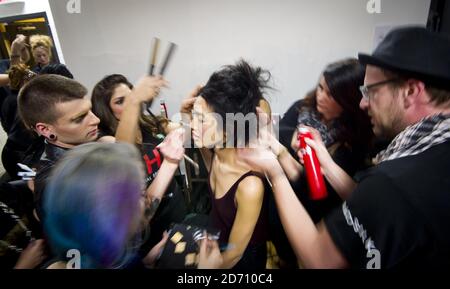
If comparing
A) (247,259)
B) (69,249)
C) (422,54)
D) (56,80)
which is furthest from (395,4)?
(69,249)

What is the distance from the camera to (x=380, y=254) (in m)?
0.69

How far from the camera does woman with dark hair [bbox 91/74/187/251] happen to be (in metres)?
0.91

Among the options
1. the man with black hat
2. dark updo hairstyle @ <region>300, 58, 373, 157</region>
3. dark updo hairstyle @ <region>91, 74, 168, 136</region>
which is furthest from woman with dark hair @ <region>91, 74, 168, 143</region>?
the man with black hat

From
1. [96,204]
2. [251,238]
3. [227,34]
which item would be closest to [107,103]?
[96,204]

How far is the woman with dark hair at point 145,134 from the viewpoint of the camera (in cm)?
91

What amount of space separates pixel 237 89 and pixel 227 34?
203 mm

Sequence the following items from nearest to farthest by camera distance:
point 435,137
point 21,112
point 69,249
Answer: point 435,137
point 69,249
point 21,112

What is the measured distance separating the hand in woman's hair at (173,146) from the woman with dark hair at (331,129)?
1.16 ft

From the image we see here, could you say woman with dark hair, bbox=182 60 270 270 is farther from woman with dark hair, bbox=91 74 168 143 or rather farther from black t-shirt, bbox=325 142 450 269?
black t-shirt, bbox=325 142 450 269

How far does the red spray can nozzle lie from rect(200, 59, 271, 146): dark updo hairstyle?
8.0 inches

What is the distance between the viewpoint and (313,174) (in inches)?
33.5

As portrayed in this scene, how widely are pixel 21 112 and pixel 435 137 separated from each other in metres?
1.37

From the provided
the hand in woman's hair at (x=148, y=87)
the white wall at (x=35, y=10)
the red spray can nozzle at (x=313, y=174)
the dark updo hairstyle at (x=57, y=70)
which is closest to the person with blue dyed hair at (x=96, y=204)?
the hand in woman's hair at (x=148, y=87)
